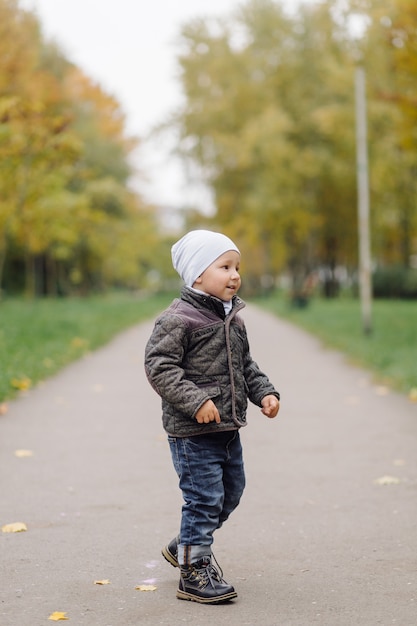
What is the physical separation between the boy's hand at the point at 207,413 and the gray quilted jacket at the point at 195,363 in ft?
0.06

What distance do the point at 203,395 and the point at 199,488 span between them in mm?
392

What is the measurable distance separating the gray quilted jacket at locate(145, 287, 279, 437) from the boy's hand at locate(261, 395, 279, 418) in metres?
0.11

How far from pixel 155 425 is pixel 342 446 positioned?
199 centimetres

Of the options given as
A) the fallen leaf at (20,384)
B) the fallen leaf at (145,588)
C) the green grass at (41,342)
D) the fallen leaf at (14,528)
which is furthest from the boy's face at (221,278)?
the fallen leaf at (20,384)

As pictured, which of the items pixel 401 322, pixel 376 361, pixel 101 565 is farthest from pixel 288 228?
pixel 101 565

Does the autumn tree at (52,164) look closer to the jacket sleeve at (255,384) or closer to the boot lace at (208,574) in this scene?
the jacket sleeve at (255,384)

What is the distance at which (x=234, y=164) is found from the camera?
3362 centimetres

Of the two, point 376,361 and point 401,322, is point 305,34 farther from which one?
point 376,361

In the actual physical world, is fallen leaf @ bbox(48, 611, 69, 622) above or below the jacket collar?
below

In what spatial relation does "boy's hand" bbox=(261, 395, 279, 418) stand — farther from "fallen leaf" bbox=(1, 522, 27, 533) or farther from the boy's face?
"fallen leaf" bbox=(1, 522, 27, 533)

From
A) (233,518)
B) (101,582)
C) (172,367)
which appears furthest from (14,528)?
(172,367)

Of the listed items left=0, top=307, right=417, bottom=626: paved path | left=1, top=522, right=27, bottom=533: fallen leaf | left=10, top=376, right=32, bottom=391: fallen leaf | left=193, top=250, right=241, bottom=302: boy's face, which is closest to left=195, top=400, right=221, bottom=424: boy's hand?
left=193, top=250, right=241, bottom=302: boy's face

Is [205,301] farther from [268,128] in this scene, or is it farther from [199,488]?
[268,128]

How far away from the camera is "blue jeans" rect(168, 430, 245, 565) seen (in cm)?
407
